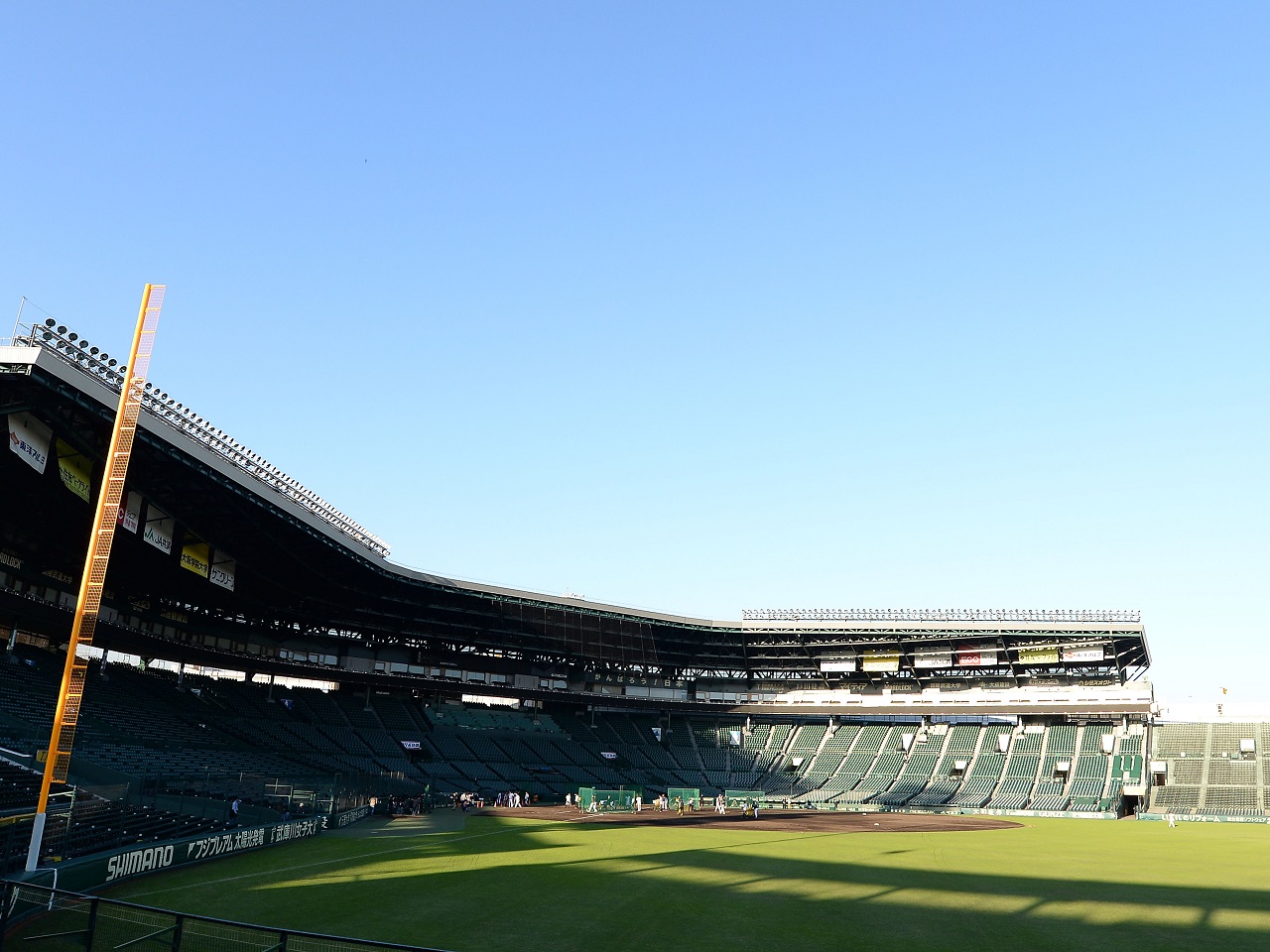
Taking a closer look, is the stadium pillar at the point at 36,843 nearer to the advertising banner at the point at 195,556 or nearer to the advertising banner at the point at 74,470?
the advertising banner at the point at 74,470

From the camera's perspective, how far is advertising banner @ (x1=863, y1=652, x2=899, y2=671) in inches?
3733

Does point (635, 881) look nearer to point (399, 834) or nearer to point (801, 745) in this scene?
point (399, 834)

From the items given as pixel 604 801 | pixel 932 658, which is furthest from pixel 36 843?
pixel 932 658

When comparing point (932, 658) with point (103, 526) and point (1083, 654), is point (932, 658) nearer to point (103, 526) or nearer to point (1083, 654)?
point (1083, 654)

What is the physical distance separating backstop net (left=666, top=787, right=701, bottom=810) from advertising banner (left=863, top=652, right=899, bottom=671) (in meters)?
29.5

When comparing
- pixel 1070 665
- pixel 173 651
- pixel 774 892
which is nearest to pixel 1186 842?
pixel 774 892

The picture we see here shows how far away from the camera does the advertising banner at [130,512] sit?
4434cm

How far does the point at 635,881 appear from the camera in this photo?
30.8 meters

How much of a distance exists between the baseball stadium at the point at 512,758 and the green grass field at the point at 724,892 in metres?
0.21

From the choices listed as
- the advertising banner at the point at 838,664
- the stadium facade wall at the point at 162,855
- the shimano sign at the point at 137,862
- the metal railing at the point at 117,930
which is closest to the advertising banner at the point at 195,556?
the stadium facade wall at the point at 162,855

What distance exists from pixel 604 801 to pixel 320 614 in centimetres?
2873

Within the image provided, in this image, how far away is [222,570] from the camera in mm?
57375

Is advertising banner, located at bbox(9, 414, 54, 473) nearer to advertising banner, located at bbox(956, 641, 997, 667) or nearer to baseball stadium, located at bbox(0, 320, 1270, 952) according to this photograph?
baseball stadium, located at bbox(0, 320, 1270, 952)

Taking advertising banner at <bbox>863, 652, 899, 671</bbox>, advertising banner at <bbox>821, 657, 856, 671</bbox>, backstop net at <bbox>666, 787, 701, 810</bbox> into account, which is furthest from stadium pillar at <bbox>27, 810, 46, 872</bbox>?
advertising banner at <bbox>863, 652, 899, 671</bbox>
